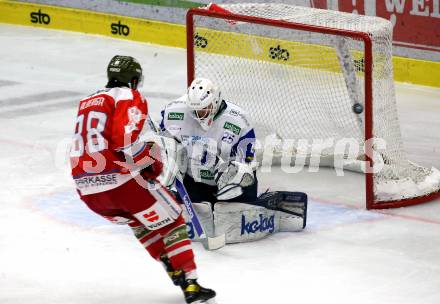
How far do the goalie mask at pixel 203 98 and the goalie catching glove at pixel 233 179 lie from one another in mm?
294

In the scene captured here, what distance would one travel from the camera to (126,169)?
16.5ft

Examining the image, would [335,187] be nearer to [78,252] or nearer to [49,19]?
[78,252]

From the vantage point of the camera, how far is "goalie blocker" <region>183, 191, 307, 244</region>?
6.09 meters

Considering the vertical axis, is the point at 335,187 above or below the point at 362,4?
below

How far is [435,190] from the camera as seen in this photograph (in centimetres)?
695

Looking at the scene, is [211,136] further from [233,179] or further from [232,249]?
[232,249]

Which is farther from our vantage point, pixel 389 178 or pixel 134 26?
pixel 134 26

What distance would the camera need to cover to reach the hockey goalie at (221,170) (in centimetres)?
608

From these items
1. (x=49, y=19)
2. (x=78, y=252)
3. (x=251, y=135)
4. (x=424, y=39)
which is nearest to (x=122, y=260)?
(x=78, y=252)

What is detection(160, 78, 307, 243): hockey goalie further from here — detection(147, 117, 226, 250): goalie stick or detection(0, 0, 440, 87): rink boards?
detection(0, 0, 440, 87): rink boards

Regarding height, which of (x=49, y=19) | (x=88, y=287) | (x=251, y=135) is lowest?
(x=88, y=287)

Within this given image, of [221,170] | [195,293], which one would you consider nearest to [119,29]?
[221,170]

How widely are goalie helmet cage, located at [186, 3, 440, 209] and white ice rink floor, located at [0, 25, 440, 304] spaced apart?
28cm

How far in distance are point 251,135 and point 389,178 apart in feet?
3.58
